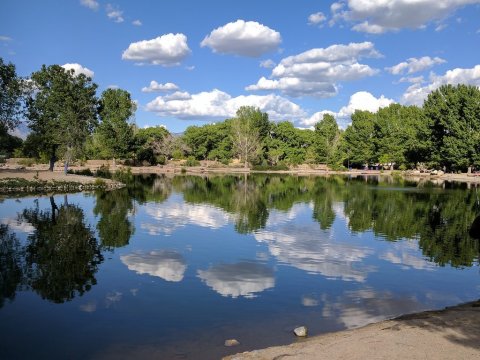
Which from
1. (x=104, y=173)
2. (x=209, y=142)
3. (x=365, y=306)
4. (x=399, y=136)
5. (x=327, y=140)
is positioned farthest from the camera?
(x=327, y=140)

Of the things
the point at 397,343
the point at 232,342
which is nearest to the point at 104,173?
the point at 232,342

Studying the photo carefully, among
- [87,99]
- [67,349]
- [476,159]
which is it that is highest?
[87,99]

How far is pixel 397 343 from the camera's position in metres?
10.7

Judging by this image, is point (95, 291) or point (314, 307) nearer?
point (314, 307)

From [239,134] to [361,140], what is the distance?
4042 cm

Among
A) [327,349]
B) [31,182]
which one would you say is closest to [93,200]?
[31,182]

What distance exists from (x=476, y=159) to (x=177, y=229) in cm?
8676

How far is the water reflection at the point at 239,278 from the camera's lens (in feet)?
55.5

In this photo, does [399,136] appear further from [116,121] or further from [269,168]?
[116,121]

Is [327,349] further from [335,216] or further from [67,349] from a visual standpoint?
[335,216]

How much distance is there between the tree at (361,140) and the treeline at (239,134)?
1.08ft

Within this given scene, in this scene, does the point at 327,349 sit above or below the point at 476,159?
below

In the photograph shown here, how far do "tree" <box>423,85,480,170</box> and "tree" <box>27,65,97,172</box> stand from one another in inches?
3060

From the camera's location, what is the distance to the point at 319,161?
5851 inches
